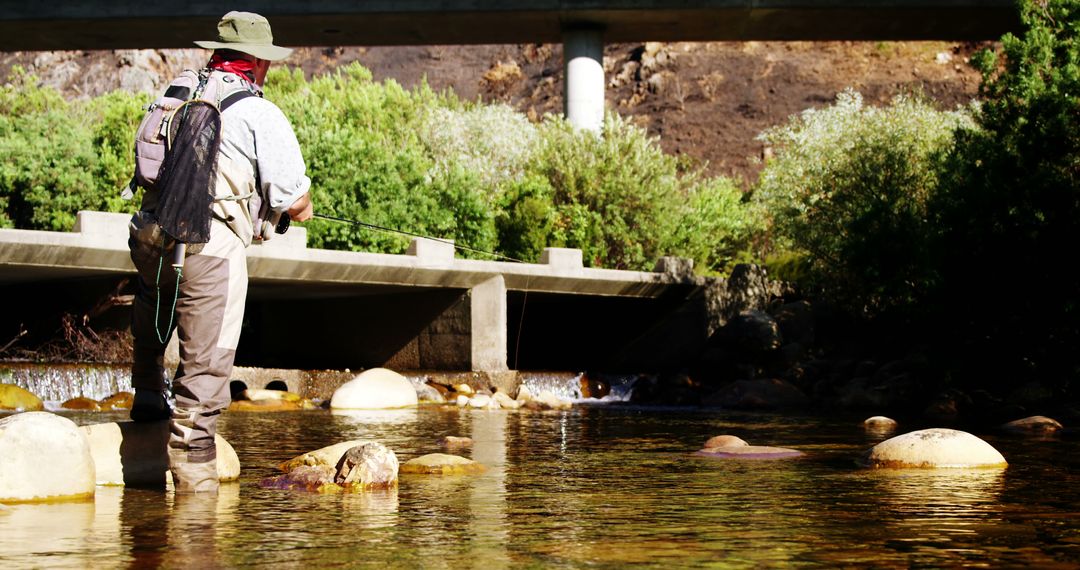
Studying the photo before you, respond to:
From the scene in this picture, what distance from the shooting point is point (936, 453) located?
9320 millimetres

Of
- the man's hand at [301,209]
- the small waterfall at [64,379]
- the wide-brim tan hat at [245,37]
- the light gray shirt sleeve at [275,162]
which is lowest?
the small waterfall at [64,379]

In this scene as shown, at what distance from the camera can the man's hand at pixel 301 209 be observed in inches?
277

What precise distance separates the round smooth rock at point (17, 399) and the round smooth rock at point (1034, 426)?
507 inches

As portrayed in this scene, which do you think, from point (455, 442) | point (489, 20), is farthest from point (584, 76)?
point (455, 442)

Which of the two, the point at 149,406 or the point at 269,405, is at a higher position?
the point at 149,406

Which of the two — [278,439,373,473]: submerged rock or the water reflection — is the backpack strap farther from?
[278,439,373,473]: submerged rock

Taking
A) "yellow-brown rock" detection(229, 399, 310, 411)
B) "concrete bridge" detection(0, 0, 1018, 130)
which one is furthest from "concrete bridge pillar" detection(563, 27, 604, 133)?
"yellow-brown rock" detection(229, 399, 310, 411)

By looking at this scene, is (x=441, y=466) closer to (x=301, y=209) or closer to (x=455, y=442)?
(x=301, y=209)

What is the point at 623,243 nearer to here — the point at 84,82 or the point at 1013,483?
the point at 1013,483

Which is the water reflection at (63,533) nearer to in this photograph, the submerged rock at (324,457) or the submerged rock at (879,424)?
the submerged rock at (324,457)

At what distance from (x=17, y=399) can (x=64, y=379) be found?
1.88 meters

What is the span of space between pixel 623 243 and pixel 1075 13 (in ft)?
59.6

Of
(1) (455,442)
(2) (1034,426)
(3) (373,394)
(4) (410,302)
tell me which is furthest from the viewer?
(4) (410,302)

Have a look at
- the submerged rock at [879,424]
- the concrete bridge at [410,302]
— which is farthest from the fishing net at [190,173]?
the concrete bridge at [410,302]
